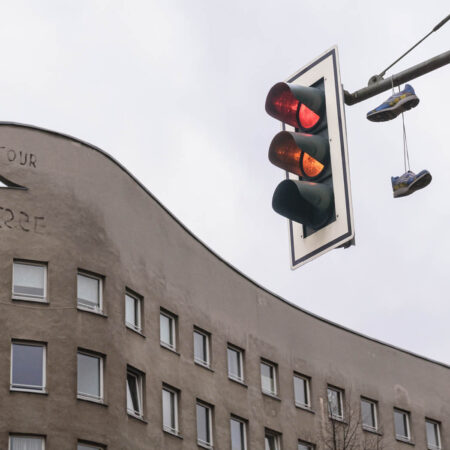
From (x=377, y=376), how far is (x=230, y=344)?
9753 millimetres

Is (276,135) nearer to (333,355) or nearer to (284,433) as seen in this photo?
(284,433)

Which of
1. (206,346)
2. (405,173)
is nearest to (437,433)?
(206,346)

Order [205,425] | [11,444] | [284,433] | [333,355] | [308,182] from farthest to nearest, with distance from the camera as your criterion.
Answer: [333,355], [284,433], [205,425], [11,444], [308,182]

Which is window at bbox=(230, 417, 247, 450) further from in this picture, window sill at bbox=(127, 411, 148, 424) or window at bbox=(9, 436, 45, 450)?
window at bbox=(9, 436, 45, 450)

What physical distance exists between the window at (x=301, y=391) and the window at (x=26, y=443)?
14.9 m

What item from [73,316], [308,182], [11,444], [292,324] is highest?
[292,324]

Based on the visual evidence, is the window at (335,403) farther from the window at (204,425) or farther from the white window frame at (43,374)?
the white window frame at (43,374)

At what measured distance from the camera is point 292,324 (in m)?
52.2

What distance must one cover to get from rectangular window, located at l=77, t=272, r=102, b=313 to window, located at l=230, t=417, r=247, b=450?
839cm

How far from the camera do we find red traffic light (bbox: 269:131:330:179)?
8266 mm

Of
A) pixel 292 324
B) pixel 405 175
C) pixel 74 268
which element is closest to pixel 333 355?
pixel 292 324

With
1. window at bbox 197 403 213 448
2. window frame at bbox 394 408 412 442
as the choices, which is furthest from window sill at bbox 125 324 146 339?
window frame at bbox 394 408 412 442

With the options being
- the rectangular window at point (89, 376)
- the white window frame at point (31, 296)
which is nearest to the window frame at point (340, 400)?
the rectangular window at point (89, 376)

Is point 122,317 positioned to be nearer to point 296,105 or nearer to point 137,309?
point 137,309
